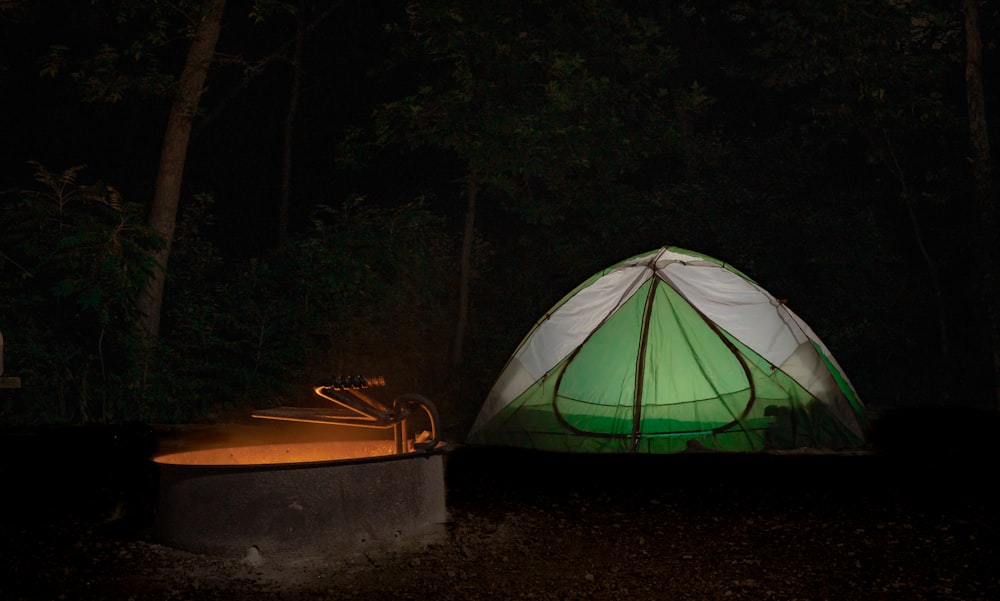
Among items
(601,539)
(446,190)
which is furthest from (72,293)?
(446,190)

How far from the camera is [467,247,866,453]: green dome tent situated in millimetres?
8070

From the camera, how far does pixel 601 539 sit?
16.3ft

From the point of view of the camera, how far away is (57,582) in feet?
13.8

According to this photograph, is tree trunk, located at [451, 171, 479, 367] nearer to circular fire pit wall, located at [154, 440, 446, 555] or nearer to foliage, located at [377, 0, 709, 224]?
foliage, located at [377, 0, 709, 224]

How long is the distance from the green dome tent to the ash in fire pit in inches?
128

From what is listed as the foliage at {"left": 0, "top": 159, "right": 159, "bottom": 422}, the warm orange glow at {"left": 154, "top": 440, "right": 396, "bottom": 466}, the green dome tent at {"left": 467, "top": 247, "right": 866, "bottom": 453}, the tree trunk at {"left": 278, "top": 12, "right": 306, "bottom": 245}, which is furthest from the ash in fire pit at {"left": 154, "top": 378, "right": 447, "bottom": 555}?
the tree trunk at {"left": 278, "top": 12, "right": 306, "bottom": 245}

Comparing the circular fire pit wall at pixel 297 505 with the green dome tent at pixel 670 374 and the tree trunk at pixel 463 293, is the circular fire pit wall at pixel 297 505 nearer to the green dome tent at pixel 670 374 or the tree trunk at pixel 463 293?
the green dome tent at pixel 670 374

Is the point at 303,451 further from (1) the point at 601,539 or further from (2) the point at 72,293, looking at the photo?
(2) the point at 72,293

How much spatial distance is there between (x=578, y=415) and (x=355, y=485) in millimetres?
3910

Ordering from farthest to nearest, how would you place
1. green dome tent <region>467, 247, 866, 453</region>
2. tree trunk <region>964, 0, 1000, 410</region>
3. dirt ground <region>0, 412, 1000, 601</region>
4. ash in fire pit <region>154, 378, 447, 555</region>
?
tree trunk <region>964, 0, 1000, 410</region>, green dome tent <region>467, 247, 866, 453</region>, ash in fire pit <region>154, 378, 447, 555</region>, dirt ground <region>0, 412, 1000, 601</region>

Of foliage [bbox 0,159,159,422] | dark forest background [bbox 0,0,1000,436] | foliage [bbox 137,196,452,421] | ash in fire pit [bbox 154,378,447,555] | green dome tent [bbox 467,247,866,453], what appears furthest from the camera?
foliage [bbox 137,196,452,421]

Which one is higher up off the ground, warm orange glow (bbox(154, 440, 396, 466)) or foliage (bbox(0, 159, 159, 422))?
foliage (bbox(0, 159, 159, 422))

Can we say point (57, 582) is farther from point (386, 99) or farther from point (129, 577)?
point (386, 99)

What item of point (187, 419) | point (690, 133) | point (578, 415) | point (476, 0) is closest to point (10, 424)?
point (187, 419)
